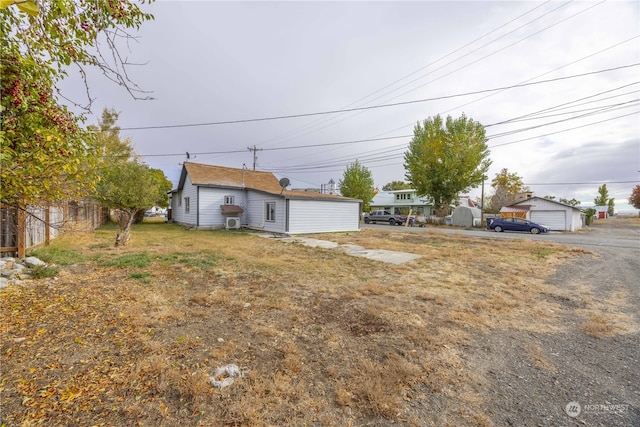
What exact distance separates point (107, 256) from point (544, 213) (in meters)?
30.0

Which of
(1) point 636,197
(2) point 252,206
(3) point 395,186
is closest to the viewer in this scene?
(2) point 252,206

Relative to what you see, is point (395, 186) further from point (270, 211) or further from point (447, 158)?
point (270, 211)

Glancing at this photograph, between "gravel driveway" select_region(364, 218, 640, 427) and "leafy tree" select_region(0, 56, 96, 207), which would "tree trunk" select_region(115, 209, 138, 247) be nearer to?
"leafy tree" select_region(0, 56, 96, 207)

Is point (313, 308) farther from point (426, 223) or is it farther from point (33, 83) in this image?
point (426, 223)

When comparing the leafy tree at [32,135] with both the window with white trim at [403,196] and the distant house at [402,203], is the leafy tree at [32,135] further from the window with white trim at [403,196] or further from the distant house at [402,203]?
the window with white trim at [403,196]

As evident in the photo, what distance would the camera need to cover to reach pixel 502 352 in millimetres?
2973

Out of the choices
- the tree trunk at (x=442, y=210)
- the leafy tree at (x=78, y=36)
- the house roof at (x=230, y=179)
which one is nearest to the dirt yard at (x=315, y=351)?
the leafy tree at (x=78, y=36)

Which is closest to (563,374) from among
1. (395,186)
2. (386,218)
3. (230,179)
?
(230,179)

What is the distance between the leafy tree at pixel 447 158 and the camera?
2662cm

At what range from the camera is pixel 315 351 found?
2.90 metres

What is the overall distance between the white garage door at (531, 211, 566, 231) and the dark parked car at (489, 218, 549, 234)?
1750 mm

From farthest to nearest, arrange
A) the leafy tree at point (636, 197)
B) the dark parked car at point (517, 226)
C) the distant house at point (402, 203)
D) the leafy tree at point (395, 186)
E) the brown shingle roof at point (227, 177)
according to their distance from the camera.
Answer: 1. the leafy tree at point (395, 186)
2. the leafy tree at point (636, 197)
3. the distant house at point (402, 203)
4. the dark parked car at point (517, 226)
5. the brown shingle roof at point (227, 177)

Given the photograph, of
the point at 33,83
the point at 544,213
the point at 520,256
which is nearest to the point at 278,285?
the point at 33,83

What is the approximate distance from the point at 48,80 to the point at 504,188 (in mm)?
49337
